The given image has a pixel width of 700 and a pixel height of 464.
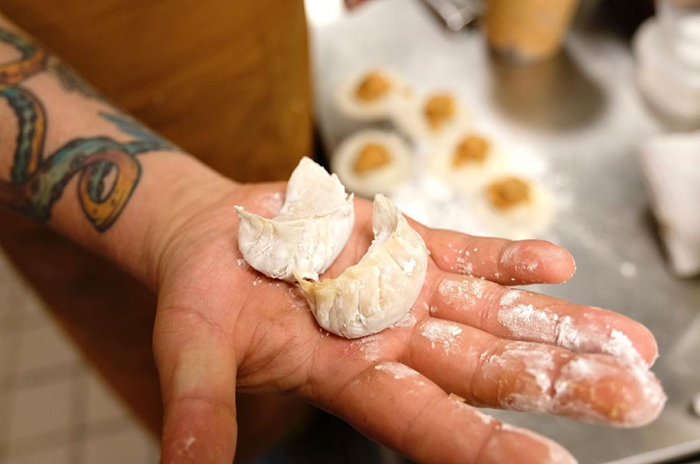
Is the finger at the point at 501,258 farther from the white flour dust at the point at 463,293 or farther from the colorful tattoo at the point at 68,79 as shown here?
the colorful tattoo at the point at 68,79

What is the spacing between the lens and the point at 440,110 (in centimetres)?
147

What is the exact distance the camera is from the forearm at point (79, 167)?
2.74 ft

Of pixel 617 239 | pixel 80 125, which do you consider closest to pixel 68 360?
pixel 80 125


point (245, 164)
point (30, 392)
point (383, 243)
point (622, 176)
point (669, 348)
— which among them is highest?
point (383, 243)

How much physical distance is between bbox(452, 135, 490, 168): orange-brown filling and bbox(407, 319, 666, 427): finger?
2.54ft

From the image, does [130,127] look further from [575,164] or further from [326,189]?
[575,164]

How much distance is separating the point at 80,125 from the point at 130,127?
0.08 m

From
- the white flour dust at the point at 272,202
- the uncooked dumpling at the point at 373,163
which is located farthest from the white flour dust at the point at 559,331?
the uncooked dumpling at the point at 373,163

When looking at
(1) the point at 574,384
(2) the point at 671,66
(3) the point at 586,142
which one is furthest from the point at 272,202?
(2) the point at 671,66

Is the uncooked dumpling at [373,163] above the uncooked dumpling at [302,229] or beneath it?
beneath

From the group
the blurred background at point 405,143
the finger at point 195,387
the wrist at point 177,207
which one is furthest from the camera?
the blurred background at point 405,143

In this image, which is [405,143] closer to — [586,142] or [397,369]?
[586,142]

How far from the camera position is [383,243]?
73 cm

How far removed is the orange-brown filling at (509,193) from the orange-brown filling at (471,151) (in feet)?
0.32
